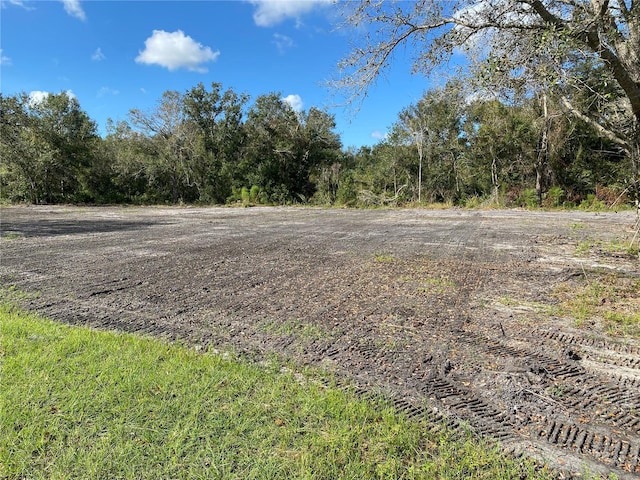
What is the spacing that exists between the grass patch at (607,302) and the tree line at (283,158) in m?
14.7

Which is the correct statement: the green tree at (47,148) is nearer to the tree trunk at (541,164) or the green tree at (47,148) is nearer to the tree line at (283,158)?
the tree line at (283,158)

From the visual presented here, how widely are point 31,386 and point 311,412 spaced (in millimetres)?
1612

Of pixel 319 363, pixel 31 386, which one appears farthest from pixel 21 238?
pixel 319 363

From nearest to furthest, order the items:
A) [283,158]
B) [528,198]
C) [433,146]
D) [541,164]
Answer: [528,198]
[541,164]
[433,146]
[283,158]

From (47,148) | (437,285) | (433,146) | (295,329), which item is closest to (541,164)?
(433,146)

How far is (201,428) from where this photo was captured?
1.81m

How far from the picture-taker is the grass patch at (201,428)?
1583mm

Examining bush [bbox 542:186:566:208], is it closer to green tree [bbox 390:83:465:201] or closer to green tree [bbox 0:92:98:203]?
green tree [bbox 390:83:465:201]

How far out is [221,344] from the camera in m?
2.83

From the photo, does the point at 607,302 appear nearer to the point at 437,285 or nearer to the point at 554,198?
the point at 437,285

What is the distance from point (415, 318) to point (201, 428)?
2170 millimetres

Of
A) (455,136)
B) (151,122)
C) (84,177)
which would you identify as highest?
(151,122)

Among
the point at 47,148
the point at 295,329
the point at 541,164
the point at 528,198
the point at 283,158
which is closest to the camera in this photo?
the point at 295,329

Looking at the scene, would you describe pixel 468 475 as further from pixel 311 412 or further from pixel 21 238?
pixel 21 238
